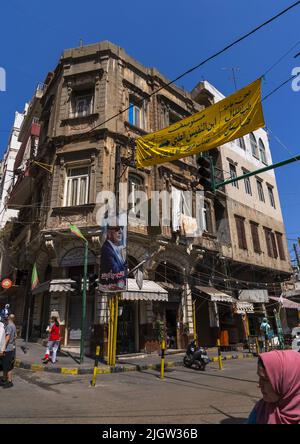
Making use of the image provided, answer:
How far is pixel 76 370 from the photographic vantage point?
34.6ft

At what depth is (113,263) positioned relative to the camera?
12.2 m

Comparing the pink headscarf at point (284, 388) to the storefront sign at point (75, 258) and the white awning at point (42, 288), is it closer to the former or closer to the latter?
the storefront sign at point (75, 258)

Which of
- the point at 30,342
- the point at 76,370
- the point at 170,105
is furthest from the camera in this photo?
the point at 170,105

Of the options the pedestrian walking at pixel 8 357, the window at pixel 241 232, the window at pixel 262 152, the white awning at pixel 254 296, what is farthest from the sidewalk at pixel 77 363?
the window at pixel 262 152

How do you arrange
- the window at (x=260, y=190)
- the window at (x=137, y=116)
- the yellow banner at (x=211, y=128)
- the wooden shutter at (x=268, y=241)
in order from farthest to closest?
1. the window at (x=260, y=190)
2. the wooden shutter at (x=268, y=241)
3. the window at (x=137, y=116)
4. the yellow banner at (x=211, y=128)

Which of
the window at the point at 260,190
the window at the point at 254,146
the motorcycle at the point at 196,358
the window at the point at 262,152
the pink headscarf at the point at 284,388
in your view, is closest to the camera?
the pink headscarf at the point at 284,388

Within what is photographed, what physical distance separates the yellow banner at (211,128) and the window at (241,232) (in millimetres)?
14226

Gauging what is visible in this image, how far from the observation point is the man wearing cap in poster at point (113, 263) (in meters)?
11.8

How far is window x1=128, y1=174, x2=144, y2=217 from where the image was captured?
55.7 feet

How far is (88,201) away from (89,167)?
6.72 feet

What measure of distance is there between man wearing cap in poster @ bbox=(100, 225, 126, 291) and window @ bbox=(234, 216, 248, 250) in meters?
13.7

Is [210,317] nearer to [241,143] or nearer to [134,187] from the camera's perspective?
[134,187]

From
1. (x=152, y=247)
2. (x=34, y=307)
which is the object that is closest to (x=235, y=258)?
(x=152, y=247)
